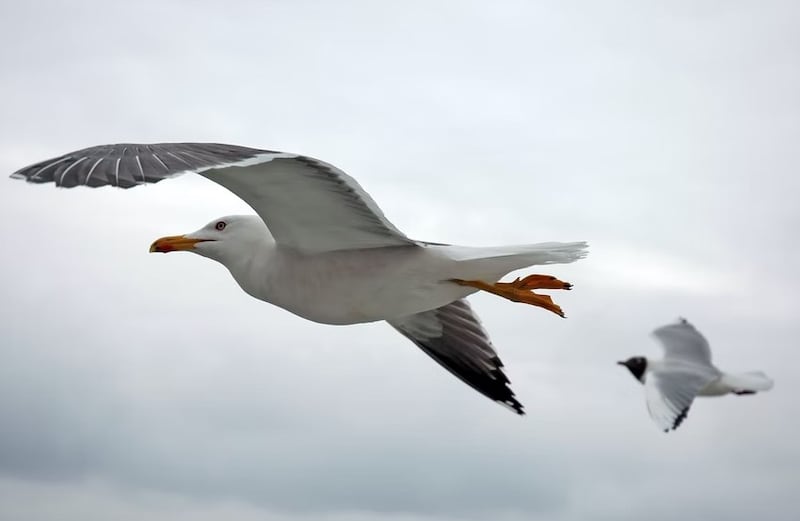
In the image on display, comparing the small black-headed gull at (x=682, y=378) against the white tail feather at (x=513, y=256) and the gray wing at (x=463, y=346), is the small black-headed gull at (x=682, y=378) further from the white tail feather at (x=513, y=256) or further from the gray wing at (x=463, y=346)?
the white tail feather at (x=513, y=256)

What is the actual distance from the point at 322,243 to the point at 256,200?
0.56 meters

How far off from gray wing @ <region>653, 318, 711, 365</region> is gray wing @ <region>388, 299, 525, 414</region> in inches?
423

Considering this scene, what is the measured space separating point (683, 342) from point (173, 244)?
13.5 meters

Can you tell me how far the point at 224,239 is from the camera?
23.3ft

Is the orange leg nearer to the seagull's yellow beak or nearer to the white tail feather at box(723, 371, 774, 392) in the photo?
the seagull's yellow beak

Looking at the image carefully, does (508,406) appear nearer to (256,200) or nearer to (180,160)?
(256,200)

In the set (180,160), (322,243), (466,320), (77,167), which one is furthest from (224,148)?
(466,320)

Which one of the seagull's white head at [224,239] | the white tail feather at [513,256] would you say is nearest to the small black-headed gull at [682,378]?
the white tail feather at [513,256]

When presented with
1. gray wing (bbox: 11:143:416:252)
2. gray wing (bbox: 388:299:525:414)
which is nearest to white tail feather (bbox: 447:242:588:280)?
gray wing (bbox: 11:143:416:252)

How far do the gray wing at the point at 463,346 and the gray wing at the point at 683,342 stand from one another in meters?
10.7

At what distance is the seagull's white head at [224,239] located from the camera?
7055 millimetres

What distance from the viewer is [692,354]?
18.9 m

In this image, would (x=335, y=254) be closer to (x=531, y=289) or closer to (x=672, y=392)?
(x=531, y=289)

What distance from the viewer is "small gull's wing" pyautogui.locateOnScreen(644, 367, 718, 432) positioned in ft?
51.2
